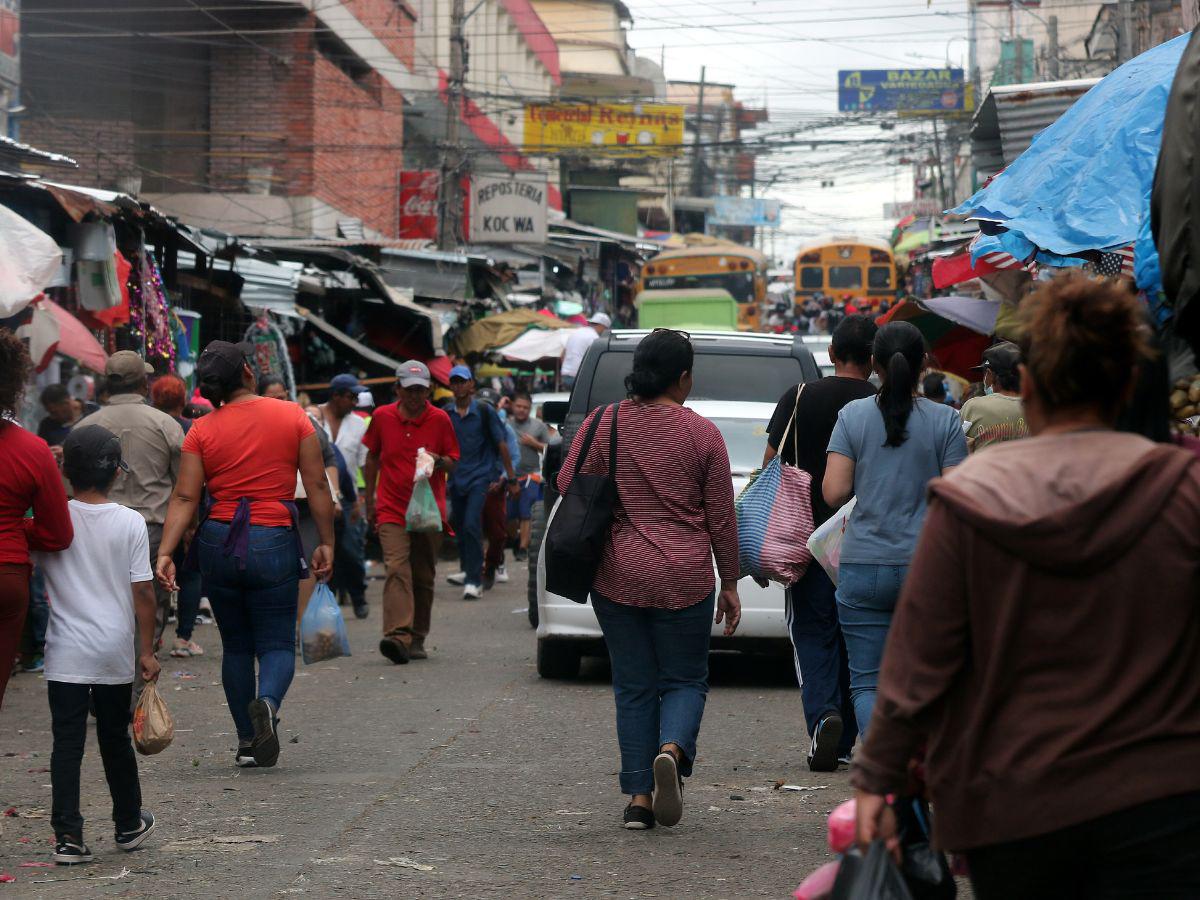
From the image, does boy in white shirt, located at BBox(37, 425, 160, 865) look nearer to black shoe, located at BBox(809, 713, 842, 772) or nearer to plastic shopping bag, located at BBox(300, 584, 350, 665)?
plastic shopping bag, located at BBox(300, 584, 350, 665)

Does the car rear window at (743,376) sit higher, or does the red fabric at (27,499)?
A: the car rear window at (743,376)

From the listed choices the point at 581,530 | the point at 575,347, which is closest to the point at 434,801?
the point at 581,530

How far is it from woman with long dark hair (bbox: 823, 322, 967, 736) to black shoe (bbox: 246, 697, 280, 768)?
2.75 meters

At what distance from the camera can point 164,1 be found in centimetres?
2836

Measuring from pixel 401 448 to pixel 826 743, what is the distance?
16.9 feet

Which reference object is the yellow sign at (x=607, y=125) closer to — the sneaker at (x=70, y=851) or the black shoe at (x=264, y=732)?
the black shoe at (x=264, y=732)

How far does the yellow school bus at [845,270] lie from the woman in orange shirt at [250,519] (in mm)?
Result: 47353

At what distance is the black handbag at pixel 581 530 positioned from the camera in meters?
6.64

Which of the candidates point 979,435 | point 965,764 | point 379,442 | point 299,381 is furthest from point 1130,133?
point 299,381

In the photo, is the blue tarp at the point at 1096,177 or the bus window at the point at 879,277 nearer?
the blue tarp at the point at 1096,177

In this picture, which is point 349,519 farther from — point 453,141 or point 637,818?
point 453,141

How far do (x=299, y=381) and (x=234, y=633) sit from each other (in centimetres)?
1500

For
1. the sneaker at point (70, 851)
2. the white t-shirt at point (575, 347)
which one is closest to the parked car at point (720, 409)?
the sneaker at point (70, 851)

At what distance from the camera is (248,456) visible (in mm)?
7727
